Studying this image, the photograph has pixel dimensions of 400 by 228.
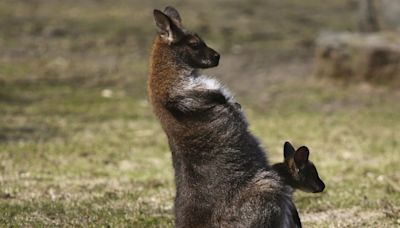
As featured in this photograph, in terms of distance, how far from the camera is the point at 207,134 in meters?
5.75

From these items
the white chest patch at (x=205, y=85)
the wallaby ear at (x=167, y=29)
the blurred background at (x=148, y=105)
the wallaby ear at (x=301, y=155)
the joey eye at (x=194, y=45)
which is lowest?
the blurred background at (x=148, y=105)

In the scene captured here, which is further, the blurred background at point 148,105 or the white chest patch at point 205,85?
the blurred background at point 148,105

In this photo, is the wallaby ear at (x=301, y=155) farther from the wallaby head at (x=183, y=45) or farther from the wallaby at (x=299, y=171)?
the wallaby head at (x=183, y=45)

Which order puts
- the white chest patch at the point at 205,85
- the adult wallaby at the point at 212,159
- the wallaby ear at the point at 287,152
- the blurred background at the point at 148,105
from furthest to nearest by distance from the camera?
the blurred background at the point at 148,105
the wallaby ear at the point at 287,152
the white chest patch at the point at 205,85
the adult wallaby at the point at 212,159

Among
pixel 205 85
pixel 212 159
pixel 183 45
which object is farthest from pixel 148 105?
pixel 212 159

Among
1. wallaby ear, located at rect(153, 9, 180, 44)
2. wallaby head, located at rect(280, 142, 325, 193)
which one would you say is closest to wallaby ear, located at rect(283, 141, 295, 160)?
wallaby head, located at rect(280, 142, 325, 193)

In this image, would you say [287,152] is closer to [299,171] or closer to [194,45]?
[299,171]

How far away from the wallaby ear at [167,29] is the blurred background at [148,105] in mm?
1033

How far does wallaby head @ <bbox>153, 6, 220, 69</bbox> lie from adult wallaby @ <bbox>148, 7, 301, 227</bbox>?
0.27 feet

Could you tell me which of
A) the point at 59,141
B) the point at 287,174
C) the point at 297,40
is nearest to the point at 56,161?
the point at 59,141

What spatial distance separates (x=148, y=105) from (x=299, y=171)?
31.2ft

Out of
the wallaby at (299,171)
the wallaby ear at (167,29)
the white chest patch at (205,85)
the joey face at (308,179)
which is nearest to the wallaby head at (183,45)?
the wallaby ear at (167,29)

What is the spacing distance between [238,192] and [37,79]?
41.4ft

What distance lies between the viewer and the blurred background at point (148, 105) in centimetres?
840
